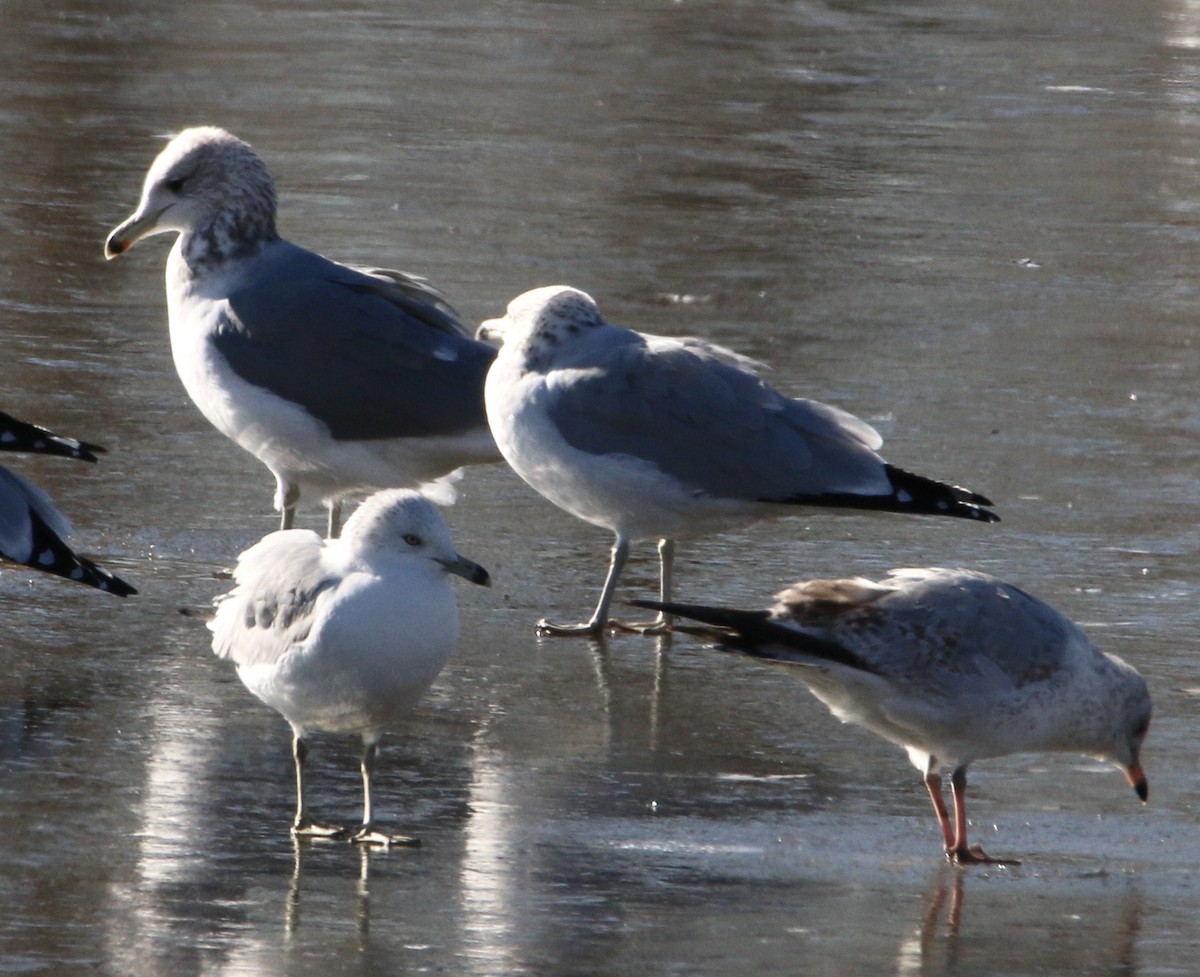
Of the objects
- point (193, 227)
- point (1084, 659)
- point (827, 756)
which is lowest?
point (827, 756)

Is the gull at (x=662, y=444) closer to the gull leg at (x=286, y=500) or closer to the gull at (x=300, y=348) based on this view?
the gull at (x=300, y=348)

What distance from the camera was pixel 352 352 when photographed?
25.8ft

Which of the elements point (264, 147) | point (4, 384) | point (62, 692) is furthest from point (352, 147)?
point (62, 692)

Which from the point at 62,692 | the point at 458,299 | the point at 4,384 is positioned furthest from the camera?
the point at 458,299

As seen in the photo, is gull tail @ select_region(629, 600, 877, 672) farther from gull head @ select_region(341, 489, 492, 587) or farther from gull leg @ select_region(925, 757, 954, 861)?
gull head @ select_region(341, 489, 492, 587)

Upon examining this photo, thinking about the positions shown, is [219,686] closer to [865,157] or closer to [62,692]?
[62,692]

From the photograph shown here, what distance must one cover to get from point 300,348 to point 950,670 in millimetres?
2948

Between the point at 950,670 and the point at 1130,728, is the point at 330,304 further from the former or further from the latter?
the point at 1130,728

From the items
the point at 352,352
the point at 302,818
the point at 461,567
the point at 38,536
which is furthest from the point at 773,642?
the point at 352,352

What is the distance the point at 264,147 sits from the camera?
1538cm

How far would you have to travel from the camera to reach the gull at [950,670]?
5766 mm

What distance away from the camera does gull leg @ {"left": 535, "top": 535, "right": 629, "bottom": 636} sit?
23.8 ft

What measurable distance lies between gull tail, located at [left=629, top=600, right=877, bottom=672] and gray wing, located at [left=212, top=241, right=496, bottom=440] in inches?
91.5

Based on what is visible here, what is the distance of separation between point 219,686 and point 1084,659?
2.49 metres
